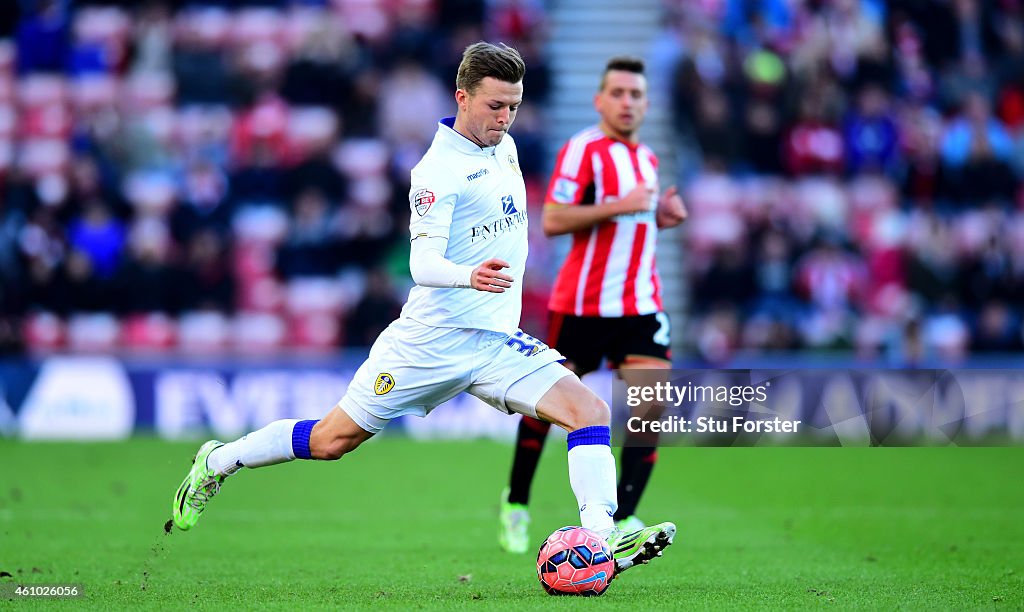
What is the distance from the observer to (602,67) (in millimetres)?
20422

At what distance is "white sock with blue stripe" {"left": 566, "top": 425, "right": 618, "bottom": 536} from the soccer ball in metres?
0.11

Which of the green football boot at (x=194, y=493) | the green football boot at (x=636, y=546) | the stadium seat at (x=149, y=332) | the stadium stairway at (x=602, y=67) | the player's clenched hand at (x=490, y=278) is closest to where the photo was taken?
the player's clenched hand at (x=490, y=278)

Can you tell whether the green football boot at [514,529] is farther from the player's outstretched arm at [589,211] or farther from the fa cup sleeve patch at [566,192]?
the fa cup sleeve patch at [566,192]

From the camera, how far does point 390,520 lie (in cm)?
994

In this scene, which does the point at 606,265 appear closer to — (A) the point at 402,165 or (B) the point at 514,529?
(B) the point at 514,529

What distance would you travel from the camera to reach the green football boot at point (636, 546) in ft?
21.0

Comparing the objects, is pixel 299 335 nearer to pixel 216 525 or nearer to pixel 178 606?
pixel 216 525

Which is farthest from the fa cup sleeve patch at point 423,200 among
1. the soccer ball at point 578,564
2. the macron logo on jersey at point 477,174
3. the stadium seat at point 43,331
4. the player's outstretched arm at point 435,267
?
the stadium seat at point 43,331

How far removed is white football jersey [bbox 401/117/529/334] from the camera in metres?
6.53

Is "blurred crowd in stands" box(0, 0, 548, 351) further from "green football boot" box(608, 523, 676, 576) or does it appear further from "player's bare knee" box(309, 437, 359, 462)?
"green football boot" box(608, 523, 676, 576)

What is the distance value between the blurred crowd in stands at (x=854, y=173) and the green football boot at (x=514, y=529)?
854 centimetres

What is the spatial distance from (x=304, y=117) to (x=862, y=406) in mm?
8243

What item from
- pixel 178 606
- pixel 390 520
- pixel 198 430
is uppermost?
pixel 178 606

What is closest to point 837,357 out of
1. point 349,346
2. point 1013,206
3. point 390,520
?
point 1013,206
